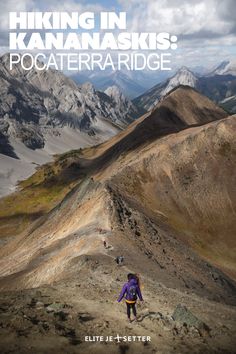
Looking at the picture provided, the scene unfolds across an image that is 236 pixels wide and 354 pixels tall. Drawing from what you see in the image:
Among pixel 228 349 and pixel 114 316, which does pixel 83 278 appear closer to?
pixel 114 316

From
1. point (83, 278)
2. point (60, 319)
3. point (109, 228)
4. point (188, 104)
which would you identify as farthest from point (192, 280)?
point (188, 104)

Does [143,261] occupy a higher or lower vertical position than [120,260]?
higher

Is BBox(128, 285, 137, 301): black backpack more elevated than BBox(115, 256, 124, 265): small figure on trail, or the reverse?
BBox(115, 256, 124, 265): small figure on trail

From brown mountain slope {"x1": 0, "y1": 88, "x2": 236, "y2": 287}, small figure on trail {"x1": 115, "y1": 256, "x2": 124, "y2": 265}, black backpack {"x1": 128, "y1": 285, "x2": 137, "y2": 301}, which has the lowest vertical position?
black backpack {"x1": 128, "y1": 285, "x2": 137, "y2": 301}

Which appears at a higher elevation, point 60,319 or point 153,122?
point 153,122

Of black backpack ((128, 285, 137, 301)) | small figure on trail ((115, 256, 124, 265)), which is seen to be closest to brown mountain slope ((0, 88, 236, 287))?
small figure on trail ((115, 256, 124, 265))

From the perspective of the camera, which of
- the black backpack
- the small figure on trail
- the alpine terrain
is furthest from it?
the small figure on trail

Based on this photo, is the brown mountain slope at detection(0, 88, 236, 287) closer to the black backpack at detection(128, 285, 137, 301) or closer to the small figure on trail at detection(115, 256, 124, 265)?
the small figure on trail at detection(115, 256, 124, 265)

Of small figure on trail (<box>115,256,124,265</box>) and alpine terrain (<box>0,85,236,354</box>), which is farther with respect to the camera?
small figure on trail (<box>115,256,124,265</box>)

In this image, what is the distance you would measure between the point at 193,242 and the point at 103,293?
43.0 m

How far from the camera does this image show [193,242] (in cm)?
6856

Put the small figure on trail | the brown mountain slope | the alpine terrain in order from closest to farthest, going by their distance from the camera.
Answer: the alpine terrain → the small figure on trail → the brown mountain slope

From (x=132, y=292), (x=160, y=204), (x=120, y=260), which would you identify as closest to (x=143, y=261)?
(x=120, y=260)

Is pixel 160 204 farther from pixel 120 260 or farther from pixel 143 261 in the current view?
pixel 120 260
